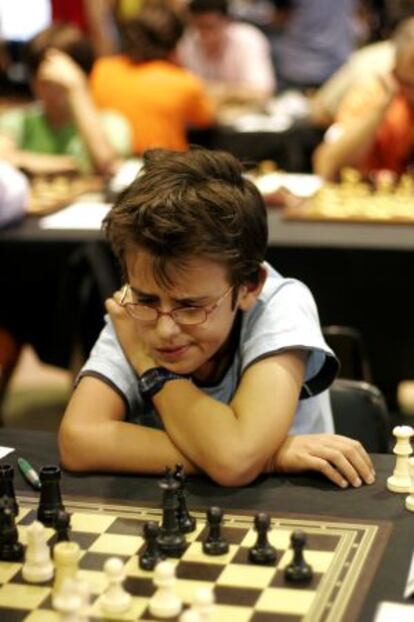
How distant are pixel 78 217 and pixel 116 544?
2.70 metres

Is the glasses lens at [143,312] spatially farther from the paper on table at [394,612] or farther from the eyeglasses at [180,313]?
the paper on table at [394,612]

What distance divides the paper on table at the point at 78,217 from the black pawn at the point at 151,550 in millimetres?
2554

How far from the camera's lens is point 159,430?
7.65ft

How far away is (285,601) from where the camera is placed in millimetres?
1728

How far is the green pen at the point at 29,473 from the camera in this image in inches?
85.9

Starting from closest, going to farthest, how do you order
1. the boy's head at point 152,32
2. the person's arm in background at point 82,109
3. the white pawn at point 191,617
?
the white pawn at point 191,617
the person's arm in background at point 82,109
the boy's head at point 152,32

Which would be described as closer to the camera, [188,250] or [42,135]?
[188,250]

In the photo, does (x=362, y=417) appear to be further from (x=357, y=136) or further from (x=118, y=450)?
(x=357, y=136)

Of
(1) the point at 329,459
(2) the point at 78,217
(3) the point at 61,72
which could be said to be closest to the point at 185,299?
(1) the point at 329,459

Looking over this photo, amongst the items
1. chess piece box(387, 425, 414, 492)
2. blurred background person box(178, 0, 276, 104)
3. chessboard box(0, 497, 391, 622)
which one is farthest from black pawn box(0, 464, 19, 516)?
blurred background person box(178, 0, 276, 104)

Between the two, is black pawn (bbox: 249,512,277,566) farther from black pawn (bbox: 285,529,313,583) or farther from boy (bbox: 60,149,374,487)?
boy (bbox: 60,149,374,487)

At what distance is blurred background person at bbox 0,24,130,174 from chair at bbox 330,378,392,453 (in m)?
2.92

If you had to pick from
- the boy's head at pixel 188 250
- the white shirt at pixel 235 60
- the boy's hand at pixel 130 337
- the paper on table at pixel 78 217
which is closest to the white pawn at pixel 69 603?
the boy's head at pixel 188 250

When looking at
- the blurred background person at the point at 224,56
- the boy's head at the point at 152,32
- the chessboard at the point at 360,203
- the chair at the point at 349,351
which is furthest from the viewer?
the blurred background person at the point at 224,56
